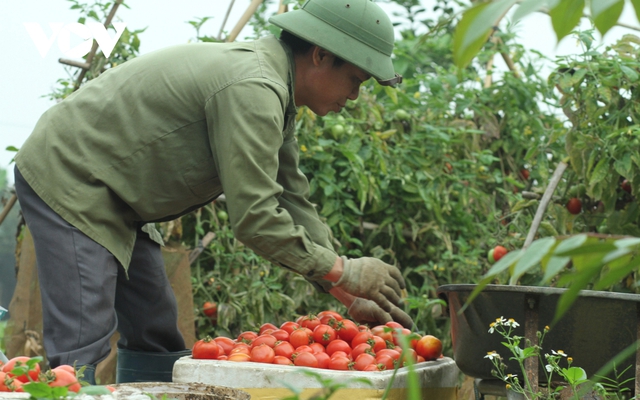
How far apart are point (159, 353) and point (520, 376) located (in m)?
1.25

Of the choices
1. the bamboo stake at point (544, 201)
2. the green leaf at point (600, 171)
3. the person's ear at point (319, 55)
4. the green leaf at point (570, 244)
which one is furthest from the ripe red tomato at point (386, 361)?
the green leaf at point (570, 244)

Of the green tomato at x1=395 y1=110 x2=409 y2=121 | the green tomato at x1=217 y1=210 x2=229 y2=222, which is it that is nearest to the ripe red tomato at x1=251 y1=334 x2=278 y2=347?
the green tomato at x1=217 y1=210 x2=229 y2=222

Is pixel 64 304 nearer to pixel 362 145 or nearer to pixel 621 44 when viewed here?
pixel 362 145

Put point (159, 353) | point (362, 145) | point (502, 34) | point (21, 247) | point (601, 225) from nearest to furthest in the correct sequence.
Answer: point (159, 353) < point (601, 225) < point (21, 247) < point (362, 145) < point (502, 34)

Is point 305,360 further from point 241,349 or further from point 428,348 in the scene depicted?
point 428,348

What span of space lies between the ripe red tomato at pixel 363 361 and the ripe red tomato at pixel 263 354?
0.76 feet

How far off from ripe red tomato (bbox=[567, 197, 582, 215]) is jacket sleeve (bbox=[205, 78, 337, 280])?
1575 millimetres

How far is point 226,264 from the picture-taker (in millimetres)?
3881

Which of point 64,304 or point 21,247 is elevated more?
point 64,304

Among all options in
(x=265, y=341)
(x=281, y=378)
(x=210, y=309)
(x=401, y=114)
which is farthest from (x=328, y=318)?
(x=401, y=114)

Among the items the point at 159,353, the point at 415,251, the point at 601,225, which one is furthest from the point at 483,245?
the point at 159,353

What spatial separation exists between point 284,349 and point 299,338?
11cm

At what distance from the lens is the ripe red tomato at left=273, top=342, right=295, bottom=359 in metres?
2.14

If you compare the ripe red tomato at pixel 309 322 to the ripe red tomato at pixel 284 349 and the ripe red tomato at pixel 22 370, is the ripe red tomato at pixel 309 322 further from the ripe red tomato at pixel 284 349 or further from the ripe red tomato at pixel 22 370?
the ripe red tomato at pixel 22 370
